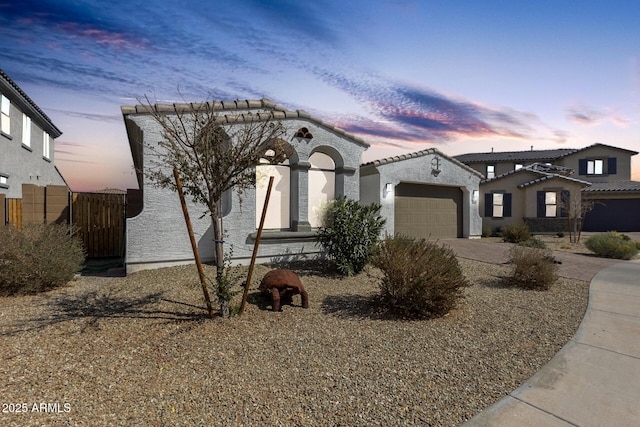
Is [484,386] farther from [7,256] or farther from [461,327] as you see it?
[7,256]

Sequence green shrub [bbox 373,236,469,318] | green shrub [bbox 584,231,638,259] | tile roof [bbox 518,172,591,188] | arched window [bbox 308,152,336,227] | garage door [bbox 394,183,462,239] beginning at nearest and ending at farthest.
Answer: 1. green shrub [bbox 373,236,469,318]
2. arched window [bbox 308,152,336,227]
3. green shrub [bbox 584,231,638,259]
4. garage door [bbox 394,183,462,239]
5. tile roof [bbox 518,172,591,188]

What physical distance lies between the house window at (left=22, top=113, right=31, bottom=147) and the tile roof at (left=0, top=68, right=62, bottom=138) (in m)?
0.41

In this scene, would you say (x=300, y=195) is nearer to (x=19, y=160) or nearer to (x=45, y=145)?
(x=19, y=160)

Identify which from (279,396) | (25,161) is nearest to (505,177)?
(279,396)

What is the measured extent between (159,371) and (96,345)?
1.15m

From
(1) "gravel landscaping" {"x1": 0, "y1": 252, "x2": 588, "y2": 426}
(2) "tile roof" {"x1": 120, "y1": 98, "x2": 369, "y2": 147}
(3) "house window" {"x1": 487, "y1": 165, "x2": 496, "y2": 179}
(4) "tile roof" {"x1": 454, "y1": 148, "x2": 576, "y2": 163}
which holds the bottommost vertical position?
(1) "gravel landscaping" {"x1": 0, "y1": 252, "x2": 588, "y2": 426}

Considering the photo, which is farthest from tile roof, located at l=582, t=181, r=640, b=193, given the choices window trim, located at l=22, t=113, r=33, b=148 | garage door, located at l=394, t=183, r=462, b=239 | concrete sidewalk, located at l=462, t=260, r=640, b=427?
window trim, located at l=22, t=113, r=33, b=148

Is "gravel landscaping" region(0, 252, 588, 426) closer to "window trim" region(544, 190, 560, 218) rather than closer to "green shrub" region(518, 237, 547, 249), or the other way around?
"green shrub" region(518, 237, 547, 249)

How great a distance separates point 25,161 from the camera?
14.1m

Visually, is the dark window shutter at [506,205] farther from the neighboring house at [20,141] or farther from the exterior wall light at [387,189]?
the neighboring house at [20,141]

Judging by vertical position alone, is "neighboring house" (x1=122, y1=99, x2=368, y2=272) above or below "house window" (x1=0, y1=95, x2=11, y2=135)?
below

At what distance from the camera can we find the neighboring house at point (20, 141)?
39.8 feet

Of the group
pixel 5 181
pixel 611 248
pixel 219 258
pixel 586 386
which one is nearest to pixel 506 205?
pixel 611 248

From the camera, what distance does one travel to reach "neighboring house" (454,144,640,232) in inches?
827
